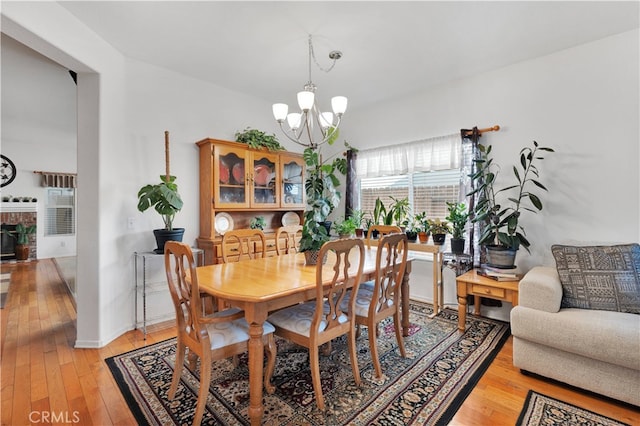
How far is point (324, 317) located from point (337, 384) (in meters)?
0.46

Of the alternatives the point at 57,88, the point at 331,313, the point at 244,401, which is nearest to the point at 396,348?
the point at 331,313

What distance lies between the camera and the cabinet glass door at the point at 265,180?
3648 millimetres

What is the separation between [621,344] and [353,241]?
65.2 inches

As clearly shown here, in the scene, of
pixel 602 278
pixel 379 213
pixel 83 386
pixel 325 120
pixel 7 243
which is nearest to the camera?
pixel 83 386

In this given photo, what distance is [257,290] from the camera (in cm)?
162

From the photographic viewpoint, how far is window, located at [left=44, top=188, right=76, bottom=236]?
6.66 m

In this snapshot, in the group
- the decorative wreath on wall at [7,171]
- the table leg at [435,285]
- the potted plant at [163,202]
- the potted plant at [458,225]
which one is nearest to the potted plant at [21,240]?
the decorative wreath on wall at [7,171]

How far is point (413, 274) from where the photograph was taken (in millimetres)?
3730

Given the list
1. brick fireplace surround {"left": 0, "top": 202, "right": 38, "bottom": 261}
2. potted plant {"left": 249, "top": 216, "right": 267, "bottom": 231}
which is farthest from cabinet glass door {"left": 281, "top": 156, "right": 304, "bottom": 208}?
brick fireplace surround {"left": 0, "top": 202, "right": 38, "bottom": 261}

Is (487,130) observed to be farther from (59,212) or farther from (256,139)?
(59,212)

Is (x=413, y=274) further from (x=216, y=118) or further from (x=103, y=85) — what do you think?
(x=103, y=85)

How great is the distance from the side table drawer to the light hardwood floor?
17.3 inches

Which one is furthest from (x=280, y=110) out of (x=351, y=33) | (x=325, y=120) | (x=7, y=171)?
(x=7, y=171)

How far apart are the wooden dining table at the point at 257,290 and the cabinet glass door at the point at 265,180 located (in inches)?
60.4
